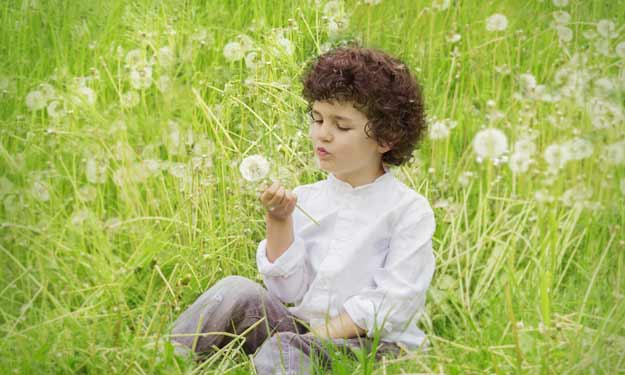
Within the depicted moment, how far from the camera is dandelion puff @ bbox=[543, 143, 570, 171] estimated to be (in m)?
2.22

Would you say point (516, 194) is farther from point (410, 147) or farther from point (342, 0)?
point (342, 0)

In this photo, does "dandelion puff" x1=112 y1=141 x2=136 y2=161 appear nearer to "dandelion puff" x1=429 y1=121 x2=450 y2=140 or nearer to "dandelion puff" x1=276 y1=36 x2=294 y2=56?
"dandelion puff" x1=276 y1=36 x2=294 y2=56

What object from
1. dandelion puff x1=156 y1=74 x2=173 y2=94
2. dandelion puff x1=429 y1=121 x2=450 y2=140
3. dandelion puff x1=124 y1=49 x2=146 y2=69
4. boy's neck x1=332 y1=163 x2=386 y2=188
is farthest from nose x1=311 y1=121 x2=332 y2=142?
dandelion puff x1=124 y1=49 x2=146 y2=69

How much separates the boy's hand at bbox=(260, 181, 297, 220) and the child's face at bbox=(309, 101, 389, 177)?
125mm

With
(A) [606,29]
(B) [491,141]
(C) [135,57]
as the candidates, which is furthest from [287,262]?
(A) [606,29]

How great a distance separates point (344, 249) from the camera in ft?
6.97

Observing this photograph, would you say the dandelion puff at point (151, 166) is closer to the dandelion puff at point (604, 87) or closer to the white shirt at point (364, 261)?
the white shirt at point (364, 261)

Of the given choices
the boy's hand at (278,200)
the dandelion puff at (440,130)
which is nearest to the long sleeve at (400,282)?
the boy's hand at (278,200)

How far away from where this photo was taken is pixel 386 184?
2.16m

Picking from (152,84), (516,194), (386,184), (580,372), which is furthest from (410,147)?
(152,84)

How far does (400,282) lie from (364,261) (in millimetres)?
110

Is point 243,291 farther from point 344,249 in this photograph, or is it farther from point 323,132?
point 323,132

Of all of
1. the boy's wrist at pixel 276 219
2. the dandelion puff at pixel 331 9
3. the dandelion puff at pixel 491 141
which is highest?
the dandelion puff at pixel 331 9

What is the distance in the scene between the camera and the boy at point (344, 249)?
2057mm
